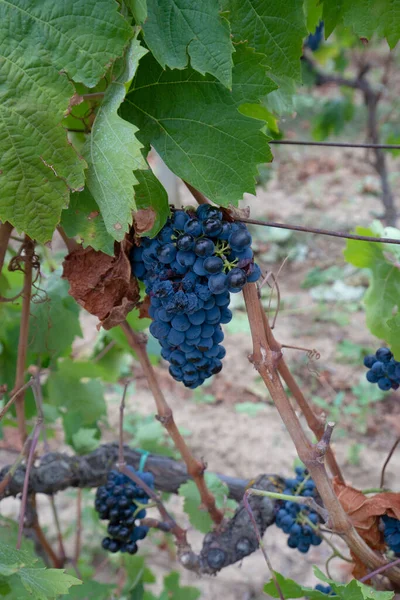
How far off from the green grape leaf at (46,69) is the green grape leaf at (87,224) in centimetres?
11

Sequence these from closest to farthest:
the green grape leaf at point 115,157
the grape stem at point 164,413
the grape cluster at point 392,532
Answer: the green grape leaf at point 115,157
the grape cluster at point 392,532
the grape stem at point 164,413

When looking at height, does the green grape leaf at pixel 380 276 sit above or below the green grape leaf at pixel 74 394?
above

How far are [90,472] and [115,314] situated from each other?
76 cm

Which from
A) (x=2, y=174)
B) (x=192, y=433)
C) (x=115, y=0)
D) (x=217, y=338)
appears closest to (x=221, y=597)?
(x=192, y=433)

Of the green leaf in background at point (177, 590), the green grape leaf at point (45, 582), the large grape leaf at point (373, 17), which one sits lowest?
the green leaf in background at point (177, 590)

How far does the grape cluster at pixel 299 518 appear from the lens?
1440 mm

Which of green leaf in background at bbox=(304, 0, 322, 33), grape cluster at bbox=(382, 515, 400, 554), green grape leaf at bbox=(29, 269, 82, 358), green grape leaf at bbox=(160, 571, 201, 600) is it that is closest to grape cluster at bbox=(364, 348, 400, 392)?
grape cluster at bbox=(382, 515, 400, 554)

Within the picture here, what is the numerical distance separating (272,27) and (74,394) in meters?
1.33

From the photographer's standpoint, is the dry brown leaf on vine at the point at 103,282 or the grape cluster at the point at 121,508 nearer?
the dry brown leaf on vine at the point at 103,282

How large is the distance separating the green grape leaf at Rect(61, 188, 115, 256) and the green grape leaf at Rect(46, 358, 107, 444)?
102cm

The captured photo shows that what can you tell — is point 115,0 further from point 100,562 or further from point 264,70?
point 100,562

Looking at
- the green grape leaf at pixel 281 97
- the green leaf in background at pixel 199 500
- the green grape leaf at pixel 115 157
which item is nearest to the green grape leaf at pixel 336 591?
the green leaf in background at pixel 199 500

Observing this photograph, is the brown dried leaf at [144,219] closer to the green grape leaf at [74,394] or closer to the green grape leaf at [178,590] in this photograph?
the green grape leaf at [74,394]

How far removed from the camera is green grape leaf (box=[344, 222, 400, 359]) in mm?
1474
